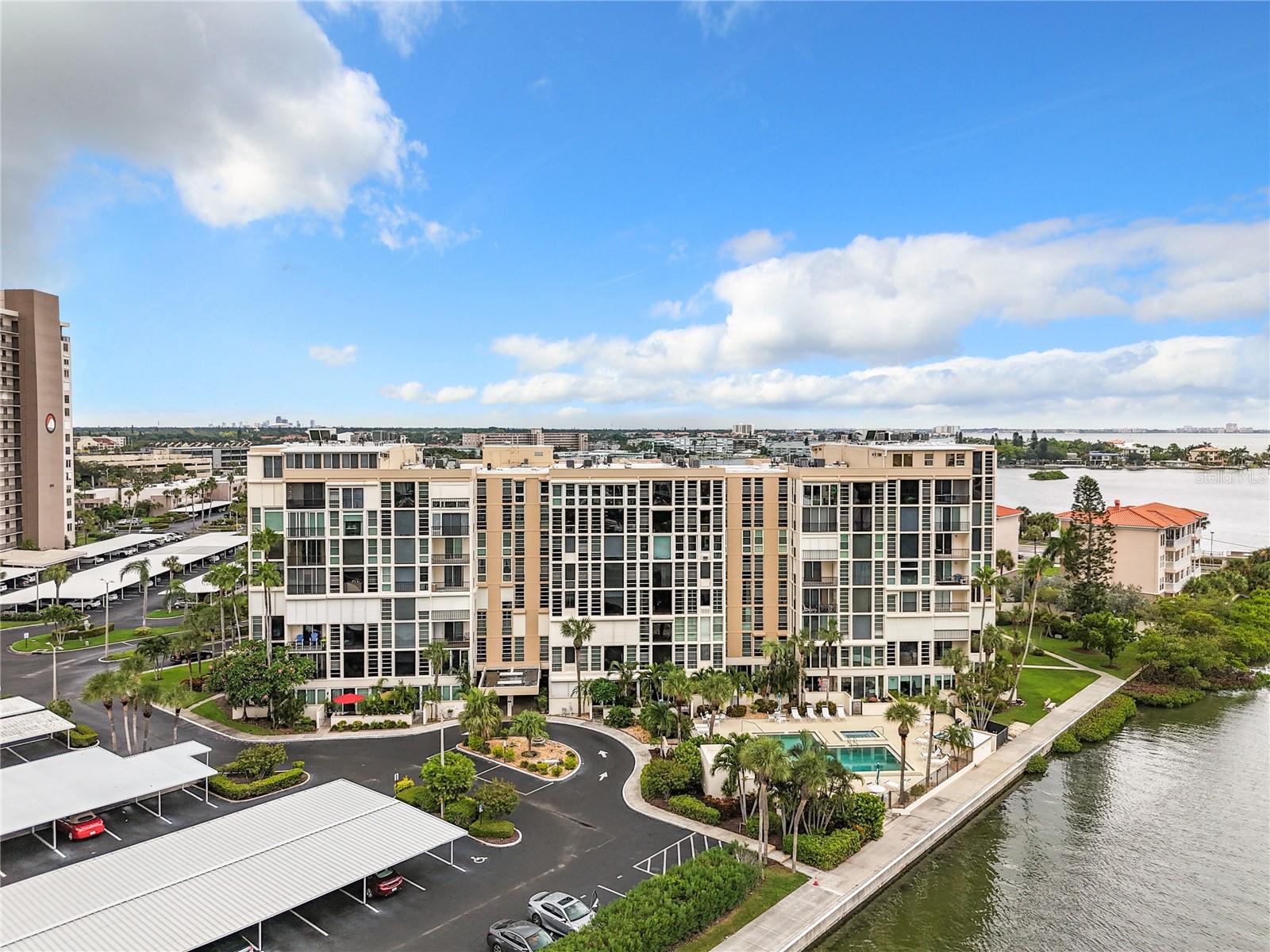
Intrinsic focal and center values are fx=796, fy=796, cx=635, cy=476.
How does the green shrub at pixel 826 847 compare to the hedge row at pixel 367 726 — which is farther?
the hedge row at pixel 367 726

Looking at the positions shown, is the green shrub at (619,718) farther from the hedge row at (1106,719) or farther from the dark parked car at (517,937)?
the hedge row at (1106,719)

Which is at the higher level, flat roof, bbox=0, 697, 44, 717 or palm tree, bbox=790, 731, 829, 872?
palm tree, bbox=790, 731, 829, 872

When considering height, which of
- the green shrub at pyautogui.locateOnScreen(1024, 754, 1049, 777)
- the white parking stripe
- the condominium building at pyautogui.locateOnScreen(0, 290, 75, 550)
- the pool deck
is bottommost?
the green shrub at pyautogui.locateOnScreen(1024, 754, 1049, 777)

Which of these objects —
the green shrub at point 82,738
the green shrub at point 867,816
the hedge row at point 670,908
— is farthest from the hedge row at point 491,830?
the green shrub at point 82,738

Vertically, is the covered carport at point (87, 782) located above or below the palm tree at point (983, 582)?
below

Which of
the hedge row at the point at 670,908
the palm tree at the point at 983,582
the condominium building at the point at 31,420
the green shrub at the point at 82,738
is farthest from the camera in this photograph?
the condominium building at the point at 31,420

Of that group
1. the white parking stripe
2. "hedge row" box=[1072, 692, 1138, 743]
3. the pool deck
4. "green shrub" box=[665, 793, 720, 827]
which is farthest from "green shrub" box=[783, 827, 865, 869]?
"hedge row" box=[1072, 692, 1138, 743]

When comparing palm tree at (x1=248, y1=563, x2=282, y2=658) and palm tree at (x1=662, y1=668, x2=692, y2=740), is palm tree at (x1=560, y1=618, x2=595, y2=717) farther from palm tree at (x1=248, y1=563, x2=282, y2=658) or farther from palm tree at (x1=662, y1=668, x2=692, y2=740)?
palm tree at (x1=248, y1=563, x2=282, y2=658)
